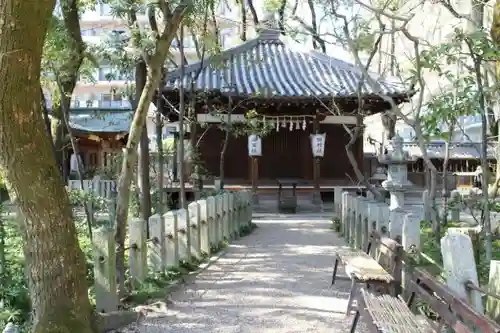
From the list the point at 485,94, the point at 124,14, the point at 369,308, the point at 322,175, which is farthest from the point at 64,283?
the point at 322,175

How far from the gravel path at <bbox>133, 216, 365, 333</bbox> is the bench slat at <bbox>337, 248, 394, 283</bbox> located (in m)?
0.51

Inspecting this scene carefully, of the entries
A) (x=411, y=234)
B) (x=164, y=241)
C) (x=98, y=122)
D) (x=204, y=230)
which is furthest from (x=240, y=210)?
(x=98, y=122)

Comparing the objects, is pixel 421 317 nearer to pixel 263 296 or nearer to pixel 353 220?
pixel 263 296

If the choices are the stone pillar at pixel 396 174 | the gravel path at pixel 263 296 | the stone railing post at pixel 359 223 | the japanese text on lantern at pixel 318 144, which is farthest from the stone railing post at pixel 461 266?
the japanese text on lantern at pixel 318 144

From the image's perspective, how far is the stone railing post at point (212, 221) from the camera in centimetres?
973

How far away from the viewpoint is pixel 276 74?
19031mm

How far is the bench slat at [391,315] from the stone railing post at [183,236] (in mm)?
3715

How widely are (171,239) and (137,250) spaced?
1.06 metres

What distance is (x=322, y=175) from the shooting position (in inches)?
758

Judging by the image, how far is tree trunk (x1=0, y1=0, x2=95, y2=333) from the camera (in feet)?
12.5

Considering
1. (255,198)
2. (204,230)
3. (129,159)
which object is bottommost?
(204,230)

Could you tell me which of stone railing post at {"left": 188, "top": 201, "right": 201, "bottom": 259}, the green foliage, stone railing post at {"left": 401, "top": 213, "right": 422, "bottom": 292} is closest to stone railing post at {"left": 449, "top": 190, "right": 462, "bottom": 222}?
stone railing post at {"left": 401, "top": 213, "right": 422, "bottom": 292}

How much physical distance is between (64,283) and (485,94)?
4310mm

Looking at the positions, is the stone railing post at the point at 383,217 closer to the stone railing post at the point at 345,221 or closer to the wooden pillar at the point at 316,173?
the stone railing post at the point at 345,221
